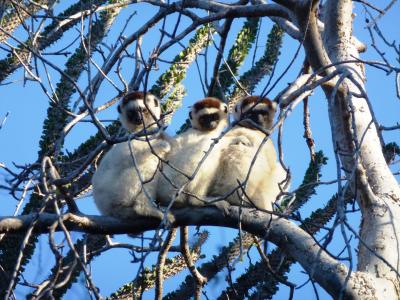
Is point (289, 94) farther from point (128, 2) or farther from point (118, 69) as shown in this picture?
point (128, 2)

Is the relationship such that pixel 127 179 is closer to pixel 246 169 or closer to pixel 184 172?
pixel 184 172

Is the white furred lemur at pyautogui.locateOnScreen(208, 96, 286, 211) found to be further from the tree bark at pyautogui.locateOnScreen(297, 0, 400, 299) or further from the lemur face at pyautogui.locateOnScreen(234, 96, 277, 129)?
the tree bark at pyautogui.locateOnScreen(297, 0, 400, 299)

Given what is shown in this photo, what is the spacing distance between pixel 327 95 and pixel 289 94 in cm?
128

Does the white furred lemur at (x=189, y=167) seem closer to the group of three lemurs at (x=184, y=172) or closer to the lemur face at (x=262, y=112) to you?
the group of three lemurs at (x=184, y=172)

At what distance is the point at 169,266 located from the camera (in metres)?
9.27

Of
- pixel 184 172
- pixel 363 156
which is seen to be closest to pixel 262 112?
pixel 184 172

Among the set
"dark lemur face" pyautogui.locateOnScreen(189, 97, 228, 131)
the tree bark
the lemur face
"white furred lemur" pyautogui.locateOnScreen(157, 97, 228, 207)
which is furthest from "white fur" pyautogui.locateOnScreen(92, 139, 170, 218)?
the tree bark

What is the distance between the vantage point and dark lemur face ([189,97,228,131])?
770cm

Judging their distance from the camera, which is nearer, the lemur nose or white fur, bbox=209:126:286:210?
white fur, bbox=209:126:286:210

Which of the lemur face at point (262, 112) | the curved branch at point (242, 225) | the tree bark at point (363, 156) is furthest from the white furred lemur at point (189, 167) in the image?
the tree bark at point (363, 156)

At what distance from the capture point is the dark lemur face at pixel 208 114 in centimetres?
770

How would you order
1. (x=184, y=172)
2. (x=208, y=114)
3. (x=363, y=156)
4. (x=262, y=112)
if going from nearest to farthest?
(x=363, y=156) < (x=184, y=172) < (x=208, y=114) < (x=262, y=112)

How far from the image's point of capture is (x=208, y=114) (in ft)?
25.5

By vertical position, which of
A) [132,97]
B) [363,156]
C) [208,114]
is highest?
[132,97]
